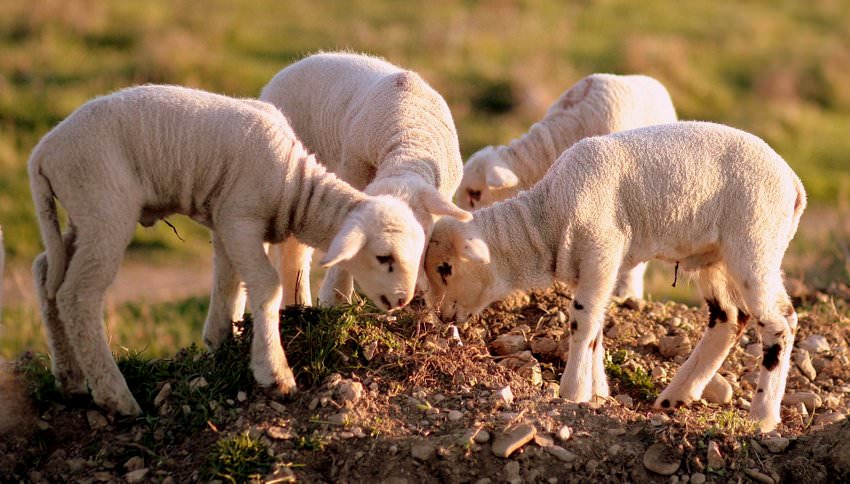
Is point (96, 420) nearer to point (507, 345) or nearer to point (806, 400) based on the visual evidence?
point (507, 345)

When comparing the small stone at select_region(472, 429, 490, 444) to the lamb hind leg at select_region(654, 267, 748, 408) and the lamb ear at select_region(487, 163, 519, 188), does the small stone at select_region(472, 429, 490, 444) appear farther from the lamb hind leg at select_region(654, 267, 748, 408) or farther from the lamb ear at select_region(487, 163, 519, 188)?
the lamb ear at select_region(487, 163, 519, 188)

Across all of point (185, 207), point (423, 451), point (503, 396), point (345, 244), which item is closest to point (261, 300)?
point (345, 244)

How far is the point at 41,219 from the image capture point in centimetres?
648

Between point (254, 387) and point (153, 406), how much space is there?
634 mm

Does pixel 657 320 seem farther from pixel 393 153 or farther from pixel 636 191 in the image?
pixel 393 153

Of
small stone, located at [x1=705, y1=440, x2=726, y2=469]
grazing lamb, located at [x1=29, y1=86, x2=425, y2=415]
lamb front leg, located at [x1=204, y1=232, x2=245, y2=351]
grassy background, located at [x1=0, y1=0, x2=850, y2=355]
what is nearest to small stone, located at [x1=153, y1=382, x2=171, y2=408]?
grazing lamb, located at [x1=29, y1=86, x2=425, y2=415]

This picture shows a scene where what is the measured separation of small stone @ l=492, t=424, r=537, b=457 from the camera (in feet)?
19.6

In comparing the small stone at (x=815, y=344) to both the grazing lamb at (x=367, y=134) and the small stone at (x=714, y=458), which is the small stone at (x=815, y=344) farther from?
the grazing lamb at (x=367, y=134)

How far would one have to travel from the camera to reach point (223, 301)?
732 cm

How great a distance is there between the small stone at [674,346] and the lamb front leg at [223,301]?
2.99 m

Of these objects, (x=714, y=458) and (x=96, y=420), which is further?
(x=96, y=420)

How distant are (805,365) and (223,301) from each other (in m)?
4.07

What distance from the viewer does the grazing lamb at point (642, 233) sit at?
7043 mm

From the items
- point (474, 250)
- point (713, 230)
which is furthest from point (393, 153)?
point (713, 230)
